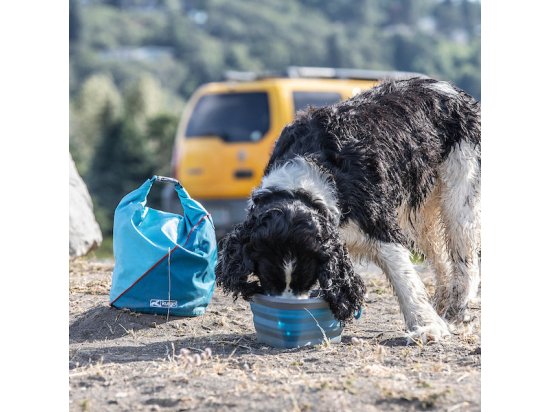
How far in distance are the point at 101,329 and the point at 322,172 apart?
1.69m

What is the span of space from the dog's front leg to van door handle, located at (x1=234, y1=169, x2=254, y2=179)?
8.18 meters

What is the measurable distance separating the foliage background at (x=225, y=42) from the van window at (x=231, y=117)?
29.1 metres

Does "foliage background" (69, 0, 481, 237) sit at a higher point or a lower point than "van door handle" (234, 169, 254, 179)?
higher

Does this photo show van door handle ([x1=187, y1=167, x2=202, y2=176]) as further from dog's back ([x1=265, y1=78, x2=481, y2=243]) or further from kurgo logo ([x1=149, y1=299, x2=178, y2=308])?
kurgo logo ([x1=149, y1=299, x2=178, y2=308])

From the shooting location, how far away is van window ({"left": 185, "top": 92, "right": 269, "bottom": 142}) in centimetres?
1307

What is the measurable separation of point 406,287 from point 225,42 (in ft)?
291

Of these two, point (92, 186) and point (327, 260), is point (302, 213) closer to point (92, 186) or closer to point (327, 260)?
point (327, 260)

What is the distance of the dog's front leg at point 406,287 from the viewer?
4895 mm

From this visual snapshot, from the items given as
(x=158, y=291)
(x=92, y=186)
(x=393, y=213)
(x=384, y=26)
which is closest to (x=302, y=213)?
(x=393, y=213)

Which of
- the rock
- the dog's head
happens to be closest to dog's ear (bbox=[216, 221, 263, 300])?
the dog's head

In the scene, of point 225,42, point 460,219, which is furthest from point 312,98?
point 225,42

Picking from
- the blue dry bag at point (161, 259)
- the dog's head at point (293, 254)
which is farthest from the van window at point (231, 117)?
the dog's head at point (293, 254)
